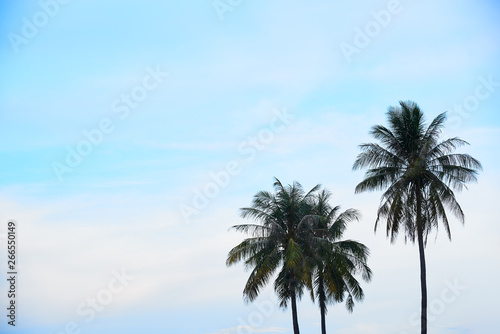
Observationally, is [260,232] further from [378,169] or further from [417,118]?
[417,118]

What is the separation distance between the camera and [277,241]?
48062mm

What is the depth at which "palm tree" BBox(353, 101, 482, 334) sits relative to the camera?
142 feet

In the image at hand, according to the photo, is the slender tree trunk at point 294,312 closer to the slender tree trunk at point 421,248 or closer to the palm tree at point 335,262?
the palm tree at point 335,262

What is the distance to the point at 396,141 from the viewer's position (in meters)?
45.4

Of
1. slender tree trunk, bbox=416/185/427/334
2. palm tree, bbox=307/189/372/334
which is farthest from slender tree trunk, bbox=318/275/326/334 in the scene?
slender tree trunk, bbox=416/185/427/334

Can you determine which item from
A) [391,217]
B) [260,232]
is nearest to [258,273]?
[260,232]

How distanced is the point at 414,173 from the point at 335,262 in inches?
412

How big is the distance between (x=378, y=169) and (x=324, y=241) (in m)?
6.75

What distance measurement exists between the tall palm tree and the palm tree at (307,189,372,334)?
5.86ft

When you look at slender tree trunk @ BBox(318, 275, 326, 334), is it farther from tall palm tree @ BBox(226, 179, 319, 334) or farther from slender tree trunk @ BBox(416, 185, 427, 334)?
slender tree trunk @ BBox(416, 185, 427, 334)

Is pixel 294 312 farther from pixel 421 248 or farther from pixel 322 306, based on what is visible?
pixel 421 248

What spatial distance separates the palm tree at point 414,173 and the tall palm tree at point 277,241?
17.9 feet

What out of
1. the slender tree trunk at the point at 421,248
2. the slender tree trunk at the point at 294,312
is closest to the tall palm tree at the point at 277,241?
the slender tree trunk at the point at 294,312

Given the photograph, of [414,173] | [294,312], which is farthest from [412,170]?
[294,312]
